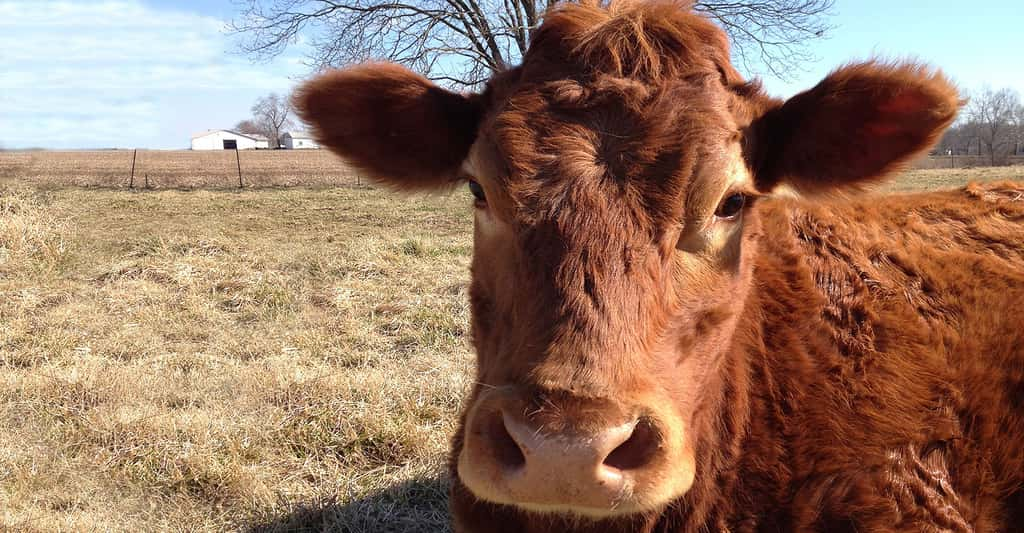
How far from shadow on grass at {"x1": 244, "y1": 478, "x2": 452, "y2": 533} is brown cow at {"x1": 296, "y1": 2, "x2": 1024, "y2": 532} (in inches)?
44.0

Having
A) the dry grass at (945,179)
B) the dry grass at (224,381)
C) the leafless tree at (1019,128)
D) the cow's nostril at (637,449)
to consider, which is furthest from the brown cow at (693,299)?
the leafless tree at (1019,128)

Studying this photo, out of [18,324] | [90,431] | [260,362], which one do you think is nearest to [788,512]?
[90,431]

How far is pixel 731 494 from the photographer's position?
93.3 inches

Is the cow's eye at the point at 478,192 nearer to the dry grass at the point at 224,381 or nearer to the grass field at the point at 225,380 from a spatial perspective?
the grass field at the point at 225,380

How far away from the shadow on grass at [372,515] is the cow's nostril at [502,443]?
7.49 ft

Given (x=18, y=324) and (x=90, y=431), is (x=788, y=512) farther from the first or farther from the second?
(x=18, y=324)

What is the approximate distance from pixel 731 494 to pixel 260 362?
14.3ft

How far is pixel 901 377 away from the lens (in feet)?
8.30

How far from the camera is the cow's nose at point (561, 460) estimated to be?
5.19 ft

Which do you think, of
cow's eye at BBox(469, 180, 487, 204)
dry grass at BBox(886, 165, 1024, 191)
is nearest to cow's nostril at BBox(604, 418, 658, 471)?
cow's eye at BBox(469, 180, 487, 204)

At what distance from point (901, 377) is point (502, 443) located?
165 cm

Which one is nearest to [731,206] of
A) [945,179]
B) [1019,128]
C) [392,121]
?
[392,121]

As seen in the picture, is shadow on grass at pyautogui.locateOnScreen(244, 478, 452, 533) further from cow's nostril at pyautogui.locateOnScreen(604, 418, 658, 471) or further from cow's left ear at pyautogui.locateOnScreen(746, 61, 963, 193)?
cow's left ear at pyautogui.locateOnScreen(746, 61, 963, 193)

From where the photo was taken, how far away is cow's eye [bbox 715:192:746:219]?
2.27 metres
